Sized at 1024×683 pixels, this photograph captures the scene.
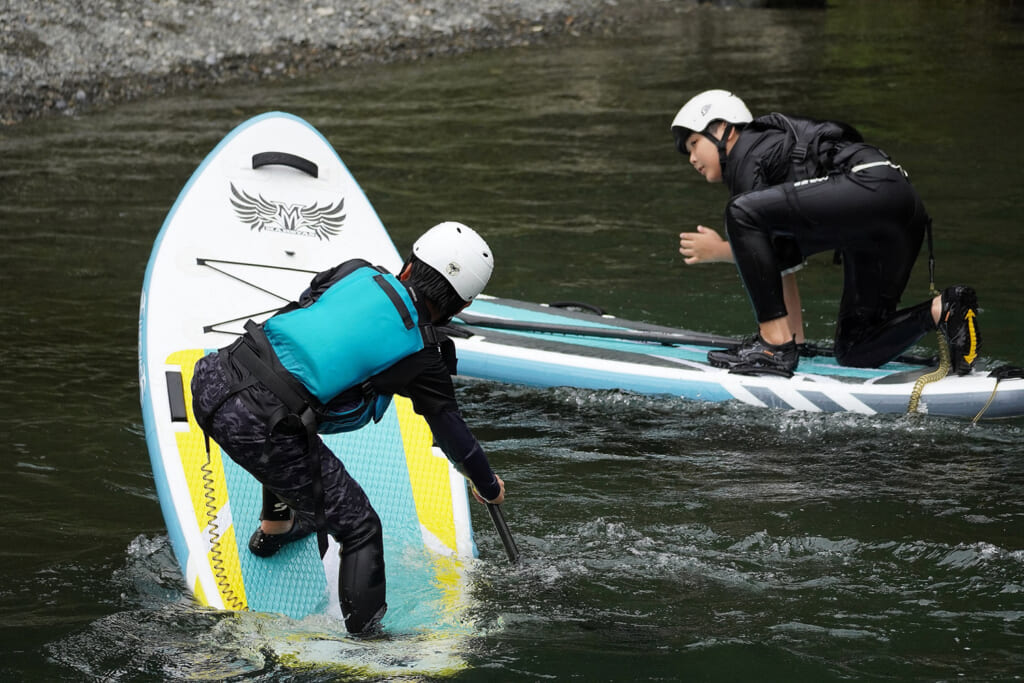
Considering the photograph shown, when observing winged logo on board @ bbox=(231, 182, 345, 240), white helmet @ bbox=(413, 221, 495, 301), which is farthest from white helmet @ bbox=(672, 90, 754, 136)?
white helmet @ bbox=(413, 221, 495, 301)

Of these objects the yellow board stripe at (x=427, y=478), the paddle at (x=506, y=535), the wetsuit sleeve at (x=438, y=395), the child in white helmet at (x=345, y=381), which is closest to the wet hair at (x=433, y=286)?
the child in white helmet at (x=345, y=381)

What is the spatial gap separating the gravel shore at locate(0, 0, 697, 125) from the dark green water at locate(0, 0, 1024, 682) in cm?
145

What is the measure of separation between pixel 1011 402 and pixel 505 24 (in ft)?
46.1

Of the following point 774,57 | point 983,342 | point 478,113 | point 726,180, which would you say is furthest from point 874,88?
point 726,180

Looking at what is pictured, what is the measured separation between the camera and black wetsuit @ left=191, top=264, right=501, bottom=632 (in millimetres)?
3531

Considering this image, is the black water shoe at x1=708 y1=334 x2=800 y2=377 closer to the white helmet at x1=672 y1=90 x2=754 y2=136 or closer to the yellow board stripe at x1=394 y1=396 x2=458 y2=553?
the white helmet at x1=672 y1=90 x2=754 y2=136

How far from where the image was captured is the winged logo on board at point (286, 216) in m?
6.17

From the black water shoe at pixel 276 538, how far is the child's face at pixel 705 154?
2.70 metres

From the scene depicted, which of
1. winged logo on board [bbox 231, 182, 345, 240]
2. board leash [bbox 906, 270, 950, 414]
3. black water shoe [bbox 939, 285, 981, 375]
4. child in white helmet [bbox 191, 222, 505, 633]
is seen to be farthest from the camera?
winged logo on board [bbox 231, 182, 345, 240]

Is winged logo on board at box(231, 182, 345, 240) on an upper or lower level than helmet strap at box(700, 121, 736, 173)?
lower

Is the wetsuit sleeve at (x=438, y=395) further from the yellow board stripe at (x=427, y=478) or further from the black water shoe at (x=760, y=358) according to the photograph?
the black water shoe at (x=760, y=358)

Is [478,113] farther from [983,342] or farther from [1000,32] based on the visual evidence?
[1000,32]

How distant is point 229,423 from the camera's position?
3.56 meters

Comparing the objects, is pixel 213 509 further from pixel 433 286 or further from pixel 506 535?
pixel 433 286
